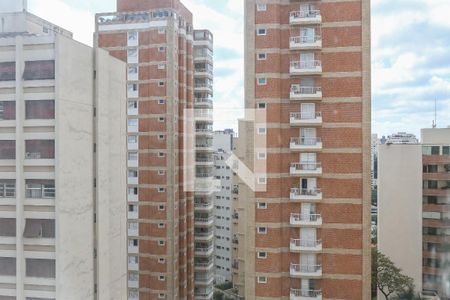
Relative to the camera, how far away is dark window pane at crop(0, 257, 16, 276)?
272 centimetres

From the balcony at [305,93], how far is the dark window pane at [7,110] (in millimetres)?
2584

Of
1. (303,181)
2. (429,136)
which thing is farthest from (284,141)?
(429,136)

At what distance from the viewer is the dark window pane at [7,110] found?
2.80m

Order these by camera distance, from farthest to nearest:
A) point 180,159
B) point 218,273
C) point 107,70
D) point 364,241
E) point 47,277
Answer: point 218,273 < point 180,159 < point 364,241 < point 107,70 < point 47,277

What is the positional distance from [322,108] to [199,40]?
367 cm

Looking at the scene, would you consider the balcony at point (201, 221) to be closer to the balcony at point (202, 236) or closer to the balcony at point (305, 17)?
the balcony at point (202, 236)

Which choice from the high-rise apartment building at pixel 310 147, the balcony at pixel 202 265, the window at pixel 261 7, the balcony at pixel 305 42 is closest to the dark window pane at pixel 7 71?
the high-rise apartment building at pixel 310 147

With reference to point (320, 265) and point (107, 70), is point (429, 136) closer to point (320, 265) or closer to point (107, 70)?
point (320, 265)

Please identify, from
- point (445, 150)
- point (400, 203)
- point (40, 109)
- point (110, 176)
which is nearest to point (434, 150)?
point (445, 150)

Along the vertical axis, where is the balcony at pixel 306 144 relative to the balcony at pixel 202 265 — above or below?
above

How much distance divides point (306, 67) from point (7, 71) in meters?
2.75

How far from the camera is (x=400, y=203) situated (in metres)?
7.11

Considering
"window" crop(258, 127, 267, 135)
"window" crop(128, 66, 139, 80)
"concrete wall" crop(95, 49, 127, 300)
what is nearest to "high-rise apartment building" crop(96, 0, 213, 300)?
"window" crop(128, 66, 139, 80)

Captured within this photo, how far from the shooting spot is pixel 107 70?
3.41m
